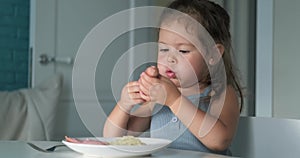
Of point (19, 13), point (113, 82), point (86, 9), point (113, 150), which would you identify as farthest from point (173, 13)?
point (19, 13)

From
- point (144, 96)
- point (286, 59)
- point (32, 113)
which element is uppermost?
point (286, 59)


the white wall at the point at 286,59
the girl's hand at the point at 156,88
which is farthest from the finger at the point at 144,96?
the white wall at the point at 286,59

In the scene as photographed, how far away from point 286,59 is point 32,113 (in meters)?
1.06

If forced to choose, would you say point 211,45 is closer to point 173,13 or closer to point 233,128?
point 173,13

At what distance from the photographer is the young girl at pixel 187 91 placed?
0.75 m

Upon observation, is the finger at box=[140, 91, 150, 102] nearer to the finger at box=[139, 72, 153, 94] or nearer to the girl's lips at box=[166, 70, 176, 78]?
the finger at box=[139, 72, 153, 94]

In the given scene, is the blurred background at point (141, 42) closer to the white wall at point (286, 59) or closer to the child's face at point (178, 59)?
the white wall at point (286, 59)

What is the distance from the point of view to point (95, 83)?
2049mm

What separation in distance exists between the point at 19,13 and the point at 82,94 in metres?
0.86

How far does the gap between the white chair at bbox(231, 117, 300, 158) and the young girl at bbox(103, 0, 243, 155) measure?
38 millimetres

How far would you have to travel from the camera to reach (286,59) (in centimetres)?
174

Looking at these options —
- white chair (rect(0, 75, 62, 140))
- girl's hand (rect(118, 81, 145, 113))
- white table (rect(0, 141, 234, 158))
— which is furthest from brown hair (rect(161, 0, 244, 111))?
white chair (rect(0, 75, 62, 140))

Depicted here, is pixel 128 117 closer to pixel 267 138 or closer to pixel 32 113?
pixel 267 138

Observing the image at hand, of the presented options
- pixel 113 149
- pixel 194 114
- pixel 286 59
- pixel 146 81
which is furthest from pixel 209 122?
pixel 286 59
